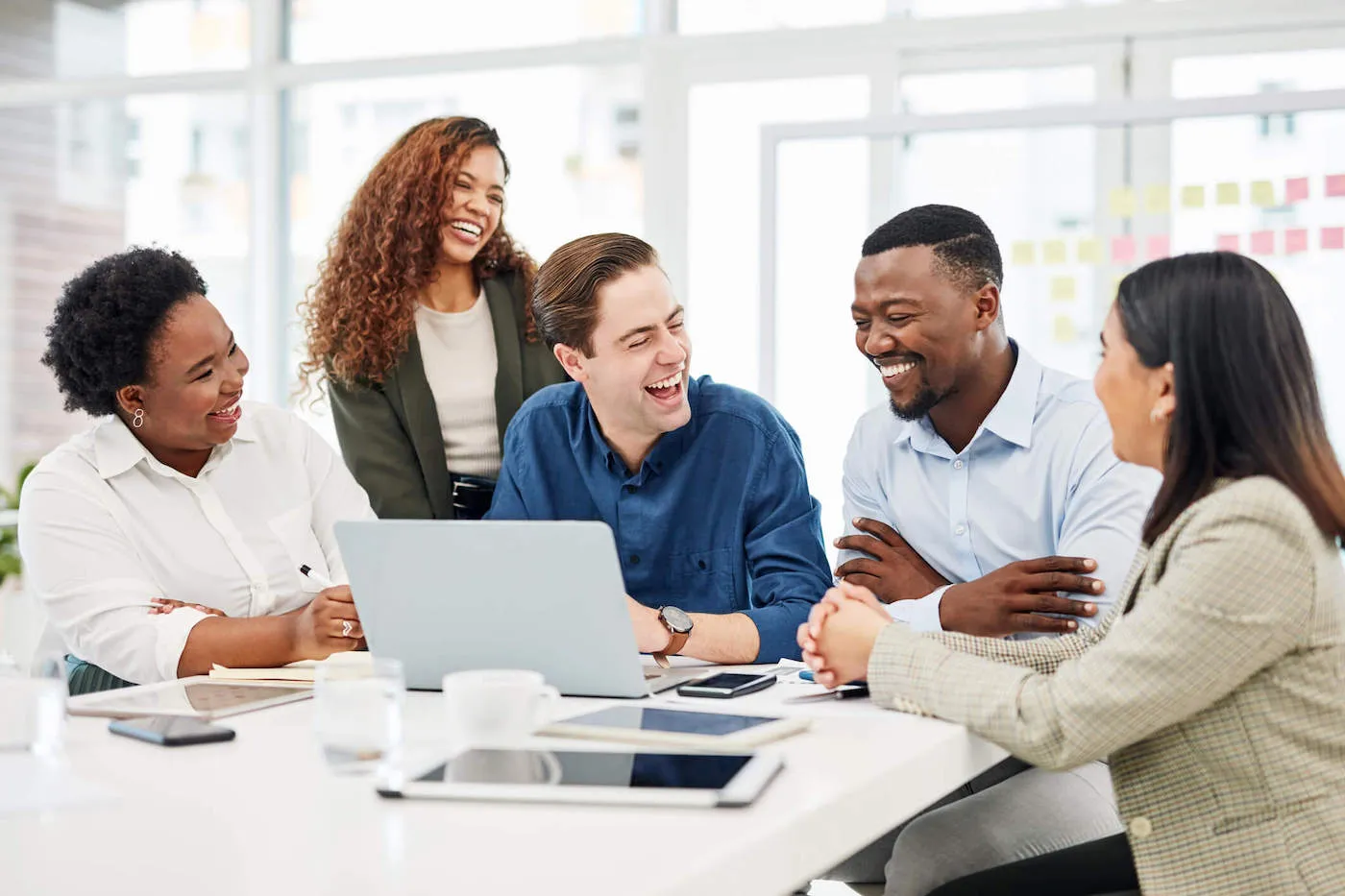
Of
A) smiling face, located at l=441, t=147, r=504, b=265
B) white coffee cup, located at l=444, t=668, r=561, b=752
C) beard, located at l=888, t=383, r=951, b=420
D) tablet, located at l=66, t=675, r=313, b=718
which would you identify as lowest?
tablet, located at l=66, t=675, r=313, b=718

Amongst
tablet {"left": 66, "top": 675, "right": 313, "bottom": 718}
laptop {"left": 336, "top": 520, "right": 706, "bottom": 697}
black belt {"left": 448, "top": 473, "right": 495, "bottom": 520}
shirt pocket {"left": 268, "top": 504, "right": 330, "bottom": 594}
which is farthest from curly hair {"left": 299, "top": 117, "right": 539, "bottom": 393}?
laptop {"left": 336, "top": 520, "right": 706, "bottom": 697}

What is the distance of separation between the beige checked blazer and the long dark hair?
33mm

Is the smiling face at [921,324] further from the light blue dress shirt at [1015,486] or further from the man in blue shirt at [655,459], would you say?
the man in blue shirt at [655,459]

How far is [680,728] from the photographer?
1.36 metres

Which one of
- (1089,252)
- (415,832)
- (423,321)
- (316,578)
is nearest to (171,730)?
(415,832)

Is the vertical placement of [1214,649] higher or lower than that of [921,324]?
lower

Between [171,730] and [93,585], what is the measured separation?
0.71m

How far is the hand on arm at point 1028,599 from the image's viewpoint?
6.04 feet

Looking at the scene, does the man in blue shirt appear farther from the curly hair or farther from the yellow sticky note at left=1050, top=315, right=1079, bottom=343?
the yellow sticky note at left=1050, top=315, right=1079, bottom=343

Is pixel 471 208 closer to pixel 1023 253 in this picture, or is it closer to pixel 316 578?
pixel 316 578

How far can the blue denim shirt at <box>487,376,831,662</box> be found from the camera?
7.08ft

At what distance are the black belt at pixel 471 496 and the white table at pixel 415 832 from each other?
52.8 inches

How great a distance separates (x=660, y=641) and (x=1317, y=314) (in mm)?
2231

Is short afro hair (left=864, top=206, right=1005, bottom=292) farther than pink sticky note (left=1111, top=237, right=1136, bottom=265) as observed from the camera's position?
No
